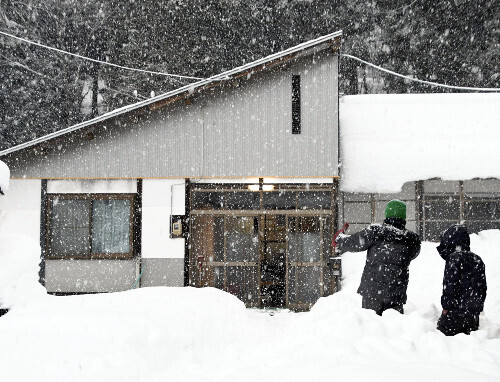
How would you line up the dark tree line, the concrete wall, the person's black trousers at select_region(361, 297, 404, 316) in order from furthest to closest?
the dark tree line → the concrete wall → the person's black trousers at select_region(361, 297, 404, 316)

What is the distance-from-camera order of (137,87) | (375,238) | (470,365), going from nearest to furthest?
(470,365), (375,238), (137,87)

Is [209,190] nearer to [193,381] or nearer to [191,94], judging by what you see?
[191,94]

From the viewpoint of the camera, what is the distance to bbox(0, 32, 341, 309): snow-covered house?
10.7 meters

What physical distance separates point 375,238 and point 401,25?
72.4ft

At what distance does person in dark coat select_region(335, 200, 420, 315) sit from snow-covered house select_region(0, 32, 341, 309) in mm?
5626

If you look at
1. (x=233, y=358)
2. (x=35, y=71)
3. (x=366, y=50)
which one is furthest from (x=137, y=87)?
(x=233, y=358)

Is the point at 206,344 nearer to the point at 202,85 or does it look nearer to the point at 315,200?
the point at 315,200

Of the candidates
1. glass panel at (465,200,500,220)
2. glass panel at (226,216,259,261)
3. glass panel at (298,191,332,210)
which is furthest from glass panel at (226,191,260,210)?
glass panel at (465,200,500,220)

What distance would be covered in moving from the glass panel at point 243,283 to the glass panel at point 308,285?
3.30 ft

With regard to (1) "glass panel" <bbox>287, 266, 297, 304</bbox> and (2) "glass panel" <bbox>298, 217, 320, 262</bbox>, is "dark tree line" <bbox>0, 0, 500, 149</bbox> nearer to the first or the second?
(2) "glass panel" <bbox>298, 217, 320, 262</bbox>

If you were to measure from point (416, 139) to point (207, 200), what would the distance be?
6.08 metres

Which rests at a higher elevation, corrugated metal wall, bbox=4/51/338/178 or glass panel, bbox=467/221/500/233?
corrugated metal wall, bbox=4/51/338/178

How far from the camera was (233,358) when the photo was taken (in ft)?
17.0

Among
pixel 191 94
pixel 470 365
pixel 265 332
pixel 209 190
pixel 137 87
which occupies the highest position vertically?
pixel 137 87
